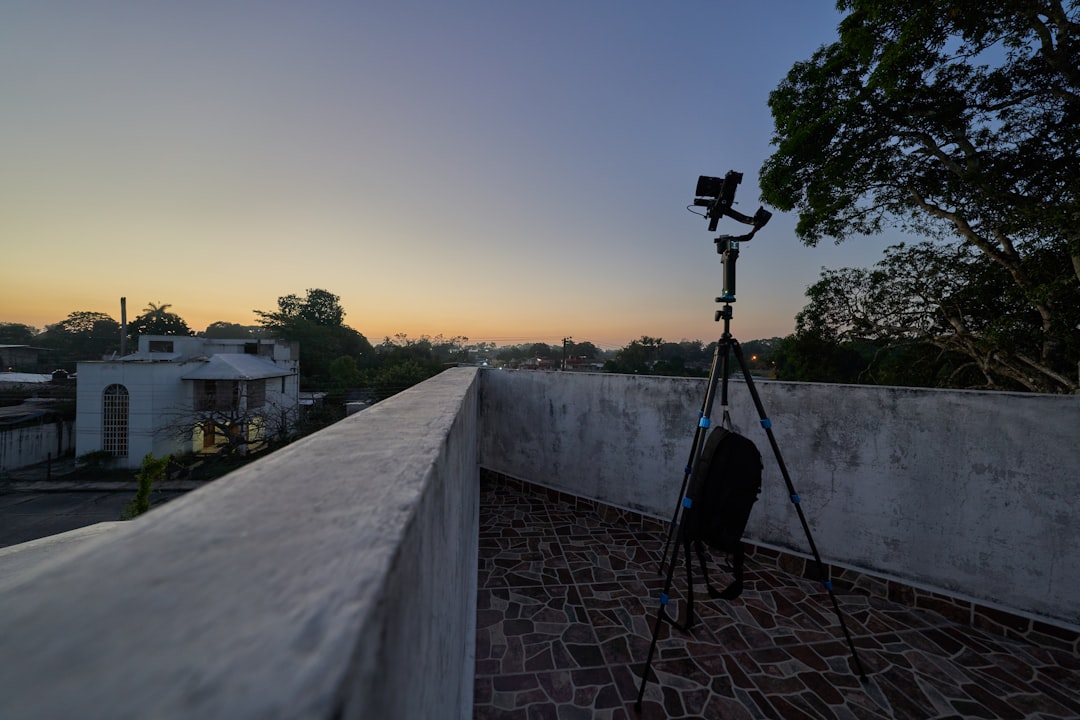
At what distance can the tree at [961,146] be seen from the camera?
247 inches

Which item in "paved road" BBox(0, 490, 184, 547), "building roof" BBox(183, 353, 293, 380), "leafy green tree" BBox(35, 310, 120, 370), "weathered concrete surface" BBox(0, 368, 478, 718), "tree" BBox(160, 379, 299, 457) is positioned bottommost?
"paved road" BBox(0, 490, 184, 547)

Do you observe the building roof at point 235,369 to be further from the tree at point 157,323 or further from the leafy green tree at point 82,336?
the leafy green tree at point 82,336

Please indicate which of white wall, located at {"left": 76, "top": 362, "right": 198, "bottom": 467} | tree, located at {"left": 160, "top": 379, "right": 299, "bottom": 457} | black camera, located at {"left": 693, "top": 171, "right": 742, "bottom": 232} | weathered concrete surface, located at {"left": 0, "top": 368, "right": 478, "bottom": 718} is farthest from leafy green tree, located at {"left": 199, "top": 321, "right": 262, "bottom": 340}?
weathered concrete surface, located at {"left": 0, "top": 368, "right": 478, "bottom": 718}

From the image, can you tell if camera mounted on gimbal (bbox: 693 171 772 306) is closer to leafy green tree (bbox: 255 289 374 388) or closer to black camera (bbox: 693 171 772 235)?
black camera (bbox: 693 171 772 235)

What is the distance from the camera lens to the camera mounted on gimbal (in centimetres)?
215

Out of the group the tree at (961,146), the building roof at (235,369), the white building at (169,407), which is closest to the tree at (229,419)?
the white building at (169,407)

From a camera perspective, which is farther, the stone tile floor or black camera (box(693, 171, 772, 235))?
black camera (box(693, 171, 772, 235))

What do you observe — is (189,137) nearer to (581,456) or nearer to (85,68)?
(85,68)

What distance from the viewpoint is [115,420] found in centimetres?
1703

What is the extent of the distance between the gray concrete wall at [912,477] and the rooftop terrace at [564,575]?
1cm

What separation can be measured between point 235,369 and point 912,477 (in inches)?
942

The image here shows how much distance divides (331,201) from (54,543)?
595 inches

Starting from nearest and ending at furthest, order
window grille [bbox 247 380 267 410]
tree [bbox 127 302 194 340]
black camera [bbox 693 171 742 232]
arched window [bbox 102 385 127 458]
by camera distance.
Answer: black camera [bbox 693 171 742 232] → arched window [bbox 102 385 127 458] → window grille [bbox 247 380 267 410] → tree [bbox 127 302 194 340]

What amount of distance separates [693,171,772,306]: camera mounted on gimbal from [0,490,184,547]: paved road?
48.6ft
